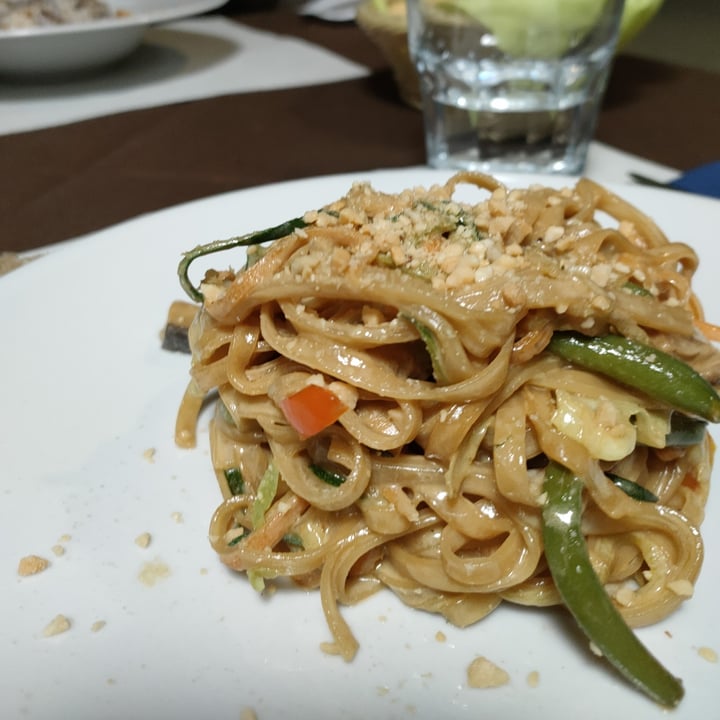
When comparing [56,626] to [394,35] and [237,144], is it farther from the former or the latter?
[394,35]

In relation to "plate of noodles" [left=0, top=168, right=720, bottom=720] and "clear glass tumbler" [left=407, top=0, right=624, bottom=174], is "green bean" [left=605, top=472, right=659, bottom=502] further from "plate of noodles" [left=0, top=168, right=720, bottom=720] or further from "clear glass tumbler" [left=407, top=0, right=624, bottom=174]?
"clear glass tumbler" [left=407, top=0, right=624, bottom=174]

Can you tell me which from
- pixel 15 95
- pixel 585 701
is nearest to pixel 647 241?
pixel 585 701

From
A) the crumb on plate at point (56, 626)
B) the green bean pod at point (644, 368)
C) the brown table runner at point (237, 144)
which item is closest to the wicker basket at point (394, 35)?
the brown table runner at point (237, 144)

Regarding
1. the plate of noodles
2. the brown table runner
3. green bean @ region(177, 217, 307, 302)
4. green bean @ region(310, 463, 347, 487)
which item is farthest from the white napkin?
green bean @ region(310, 463, 347, 487)

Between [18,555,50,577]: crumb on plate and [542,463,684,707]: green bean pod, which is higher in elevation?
[542,463,684,707]: green bean pod

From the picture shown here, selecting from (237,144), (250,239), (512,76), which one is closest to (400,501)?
(250,239)

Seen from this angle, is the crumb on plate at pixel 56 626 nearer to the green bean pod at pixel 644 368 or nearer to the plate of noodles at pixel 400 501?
the plate of noodles at pixel 400 501
